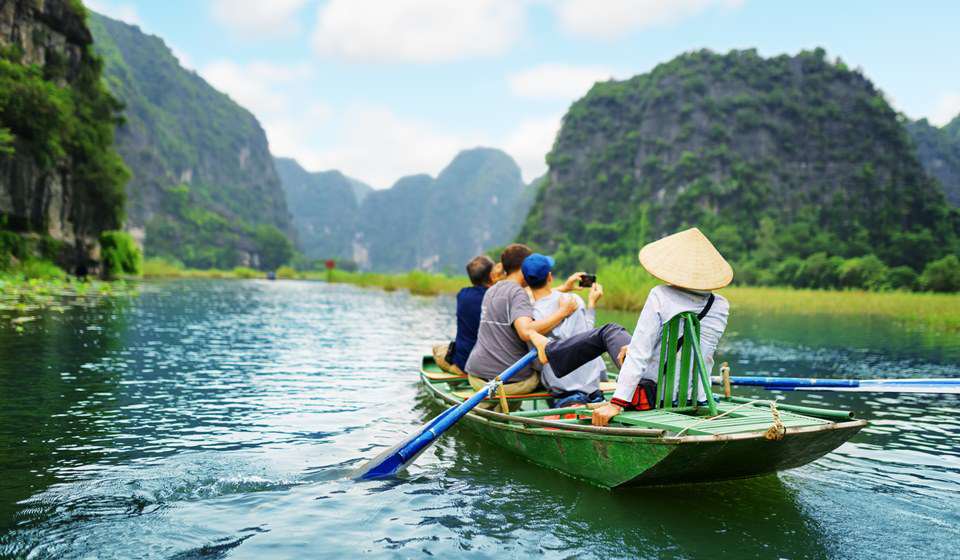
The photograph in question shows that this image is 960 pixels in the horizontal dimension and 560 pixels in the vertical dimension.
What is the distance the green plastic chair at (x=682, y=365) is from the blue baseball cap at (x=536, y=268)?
60.2 inches

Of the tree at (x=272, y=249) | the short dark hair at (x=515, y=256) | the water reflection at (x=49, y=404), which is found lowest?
the water reflection at (x=49, y=404)

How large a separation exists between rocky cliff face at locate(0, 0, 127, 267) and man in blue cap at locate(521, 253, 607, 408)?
25.0 meters

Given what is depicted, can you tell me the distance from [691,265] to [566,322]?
1.89 m

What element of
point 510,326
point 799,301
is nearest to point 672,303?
point 510,326

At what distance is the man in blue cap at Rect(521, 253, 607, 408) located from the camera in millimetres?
5875

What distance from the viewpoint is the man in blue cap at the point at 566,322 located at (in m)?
5.88

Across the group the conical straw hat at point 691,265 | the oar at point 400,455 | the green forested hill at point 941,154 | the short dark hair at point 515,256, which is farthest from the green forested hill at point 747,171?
the oar at point 400,455

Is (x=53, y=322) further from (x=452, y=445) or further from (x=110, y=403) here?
(x=452, y=445)

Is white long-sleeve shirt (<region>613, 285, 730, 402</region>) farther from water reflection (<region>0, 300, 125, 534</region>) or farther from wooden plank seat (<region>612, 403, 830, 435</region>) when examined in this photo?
water reflection (<region>0, 300, 125, 534</region>)

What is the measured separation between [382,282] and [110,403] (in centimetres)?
4273

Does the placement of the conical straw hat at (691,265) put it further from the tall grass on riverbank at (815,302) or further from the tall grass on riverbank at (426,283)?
the tall grass on riverbank at (426,283)

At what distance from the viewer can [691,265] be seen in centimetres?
442

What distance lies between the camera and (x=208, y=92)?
179 m

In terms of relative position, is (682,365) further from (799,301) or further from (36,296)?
(799,301)
